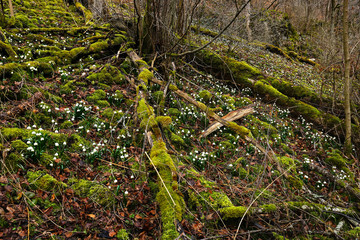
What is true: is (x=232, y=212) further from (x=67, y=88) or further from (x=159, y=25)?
(x=159, y=25)

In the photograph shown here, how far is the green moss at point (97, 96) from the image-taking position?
543 centimetres

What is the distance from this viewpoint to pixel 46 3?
10.6 meters

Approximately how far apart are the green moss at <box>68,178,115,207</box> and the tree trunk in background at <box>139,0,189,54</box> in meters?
5.12

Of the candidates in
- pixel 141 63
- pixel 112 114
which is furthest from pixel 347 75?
pixel 112 114

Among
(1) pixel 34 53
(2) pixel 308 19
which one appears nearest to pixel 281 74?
(1) pixel 34 53

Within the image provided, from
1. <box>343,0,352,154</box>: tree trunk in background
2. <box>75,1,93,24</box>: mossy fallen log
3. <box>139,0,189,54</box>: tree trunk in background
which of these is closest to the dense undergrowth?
<box>343,0,352,154</box>: tree trunk in background

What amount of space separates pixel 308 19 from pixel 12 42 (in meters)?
25.1

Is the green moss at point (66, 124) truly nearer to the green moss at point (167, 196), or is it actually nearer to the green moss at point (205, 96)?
the green moss at point (167, 196)

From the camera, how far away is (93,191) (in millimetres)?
3178

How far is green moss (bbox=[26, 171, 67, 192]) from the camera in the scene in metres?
2.93

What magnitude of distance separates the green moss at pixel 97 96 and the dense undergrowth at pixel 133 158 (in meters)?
0.03

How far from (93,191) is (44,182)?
684 millimetres

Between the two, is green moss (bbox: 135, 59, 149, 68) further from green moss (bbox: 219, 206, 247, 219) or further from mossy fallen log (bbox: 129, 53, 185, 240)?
green moss (bbox: 219, 206, 247, 219)

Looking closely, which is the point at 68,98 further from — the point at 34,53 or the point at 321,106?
the point at 321,106
